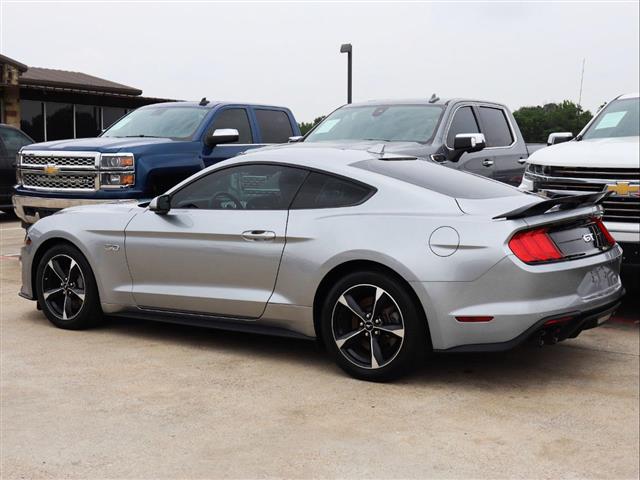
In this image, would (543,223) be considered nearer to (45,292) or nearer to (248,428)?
(248,428)

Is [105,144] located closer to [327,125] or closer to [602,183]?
[327,125]

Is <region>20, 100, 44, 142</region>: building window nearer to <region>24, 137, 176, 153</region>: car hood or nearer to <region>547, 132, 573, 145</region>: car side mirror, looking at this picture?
<region>24, 137, 176, 153</region>: car hood

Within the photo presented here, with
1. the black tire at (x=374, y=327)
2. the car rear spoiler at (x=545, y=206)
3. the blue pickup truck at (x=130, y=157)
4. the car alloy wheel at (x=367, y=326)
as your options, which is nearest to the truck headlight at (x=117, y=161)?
the blue pickup truck at (x=130, y=157)

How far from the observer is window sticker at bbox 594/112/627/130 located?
30.5 ft

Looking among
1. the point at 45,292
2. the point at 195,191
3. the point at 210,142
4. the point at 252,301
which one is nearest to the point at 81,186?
the point at 210,142

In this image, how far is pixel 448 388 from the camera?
18.2 ft

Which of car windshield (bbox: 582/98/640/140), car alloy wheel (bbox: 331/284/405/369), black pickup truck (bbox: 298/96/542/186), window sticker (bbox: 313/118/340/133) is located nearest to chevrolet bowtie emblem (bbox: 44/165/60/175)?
black pickup truck (bbox: 298/96/542/186)

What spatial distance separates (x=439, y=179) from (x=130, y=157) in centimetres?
A: 494

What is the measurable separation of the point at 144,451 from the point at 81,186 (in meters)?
6.26

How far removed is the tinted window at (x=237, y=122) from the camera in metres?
11.8

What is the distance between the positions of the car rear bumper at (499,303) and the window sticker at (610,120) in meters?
4.32

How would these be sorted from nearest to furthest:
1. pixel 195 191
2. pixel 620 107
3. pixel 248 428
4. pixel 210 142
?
pixel 248 428
pixel 195 191
pixel 620 107
pixel 210 142

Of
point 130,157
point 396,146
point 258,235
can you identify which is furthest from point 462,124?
point 258,235

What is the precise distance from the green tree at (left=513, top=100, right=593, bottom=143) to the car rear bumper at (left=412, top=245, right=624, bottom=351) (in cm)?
3212
